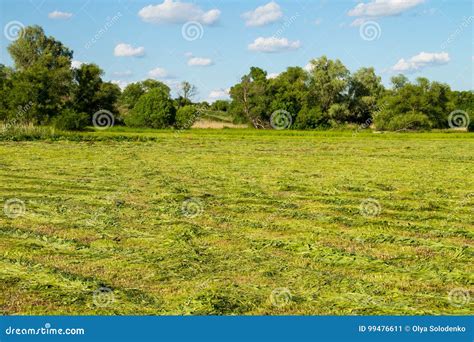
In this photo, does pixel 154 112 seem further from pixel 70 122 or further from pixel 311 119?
pixel 311 119

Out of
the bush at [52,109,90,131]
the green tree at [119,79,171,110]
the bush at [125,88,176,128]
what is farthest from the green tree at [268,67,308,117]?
the bush at [52,109,90,131]

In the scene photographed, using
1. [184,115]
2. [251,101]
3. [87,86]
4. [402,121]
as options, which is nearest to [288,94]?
[251,101]

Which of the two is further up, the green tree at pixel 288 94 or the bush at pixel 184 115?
the green tree at pixel 288 94

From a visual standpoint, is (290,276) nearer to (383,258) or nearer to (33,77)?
(383,258)

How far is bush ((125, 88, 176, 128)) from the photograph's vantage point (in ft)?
202

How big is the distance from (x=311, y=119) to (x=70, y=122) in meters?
29.5

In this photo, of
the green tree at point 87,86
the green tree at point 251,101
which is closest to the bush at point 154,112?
the green tree at point 87,86

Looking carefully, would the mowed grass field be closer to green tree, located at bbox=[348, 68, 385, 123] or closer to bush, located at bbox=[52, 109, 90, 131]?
bush, located at bbox=[52, 109, 90, 131]

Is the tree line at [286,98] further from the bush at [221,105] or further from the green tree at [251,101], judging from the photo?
the bush at [221,105]

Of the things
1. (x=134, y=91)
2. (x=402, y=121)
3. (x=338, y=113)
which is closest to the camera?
(x=402, y=121)

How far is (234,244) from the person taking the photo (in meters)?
8.86

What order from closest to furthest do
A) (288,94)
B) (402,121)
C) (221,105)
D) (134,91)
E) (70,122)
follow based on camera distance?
(70,122)
(402,121)
(288,94)
(134,91)
(221,105)

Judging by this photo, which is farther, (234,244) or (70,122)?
(70,122)

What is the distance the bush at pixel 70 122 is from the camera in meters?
49.4
